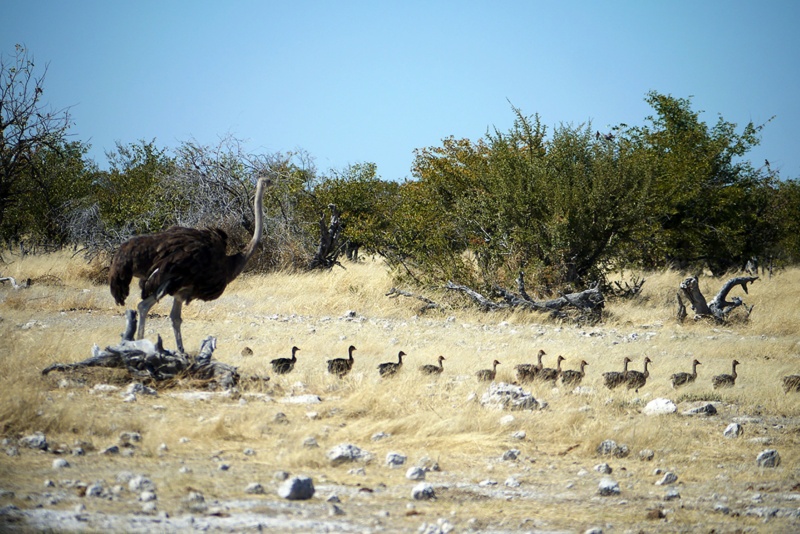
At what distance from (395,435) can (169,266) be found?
3.78 m

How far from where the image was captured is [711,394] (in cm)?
1002

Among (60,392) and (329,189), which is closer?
(60,392)

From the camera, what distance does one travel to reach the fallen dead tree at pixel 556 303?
15.9 metres

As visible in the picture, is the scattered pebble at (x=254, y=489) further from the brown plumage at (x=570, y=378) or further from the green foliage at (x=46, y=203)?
the green foliage at (x=46, y=203)

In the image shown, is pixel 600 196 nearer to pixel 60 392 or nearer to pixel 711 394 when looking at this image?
pixel 711 394

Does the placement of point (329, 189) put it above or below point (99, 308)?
above

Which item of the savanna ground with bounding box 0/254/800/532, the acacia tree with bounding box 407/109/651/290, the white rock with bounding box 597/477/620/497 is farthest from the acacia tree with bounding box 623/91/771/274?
the white rock with bounding box 597/477/620/497

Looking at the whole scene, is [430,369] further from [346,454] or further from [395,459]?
[346,454]

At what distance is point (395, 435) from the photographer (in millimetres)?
7324

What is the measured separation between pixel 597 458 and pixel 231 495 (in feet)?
11.2

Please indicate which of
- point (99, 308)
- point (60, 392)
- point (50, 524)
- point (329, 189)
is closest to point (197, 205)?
point (329, 189)

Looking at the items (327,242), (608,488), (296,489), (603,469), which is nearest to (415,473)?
(296,489)

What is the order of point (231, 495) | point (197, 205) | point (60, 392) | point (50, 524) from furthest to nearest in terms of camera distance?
point (197, 205) < point (60, 392) < point (231, 495) < point (50, 524)

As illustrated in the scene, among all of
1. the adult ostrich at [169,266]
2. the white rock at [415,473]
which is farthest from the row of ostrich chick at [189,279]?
the white rock at [415,473]
